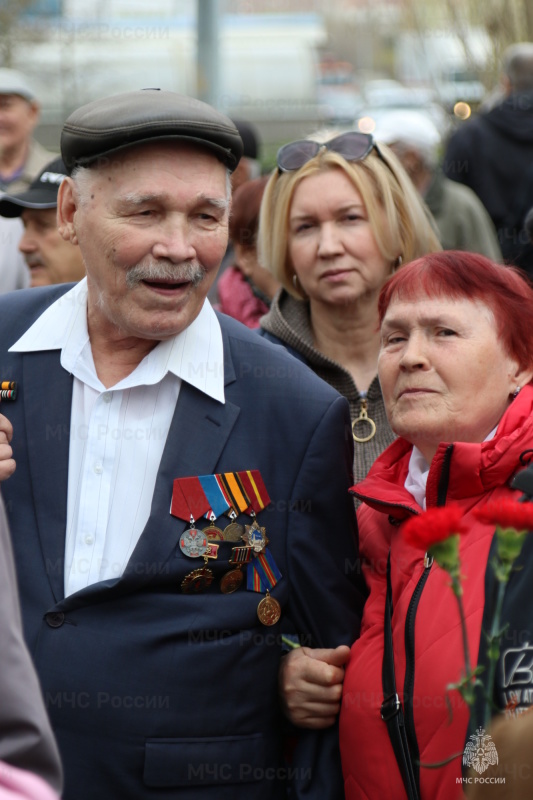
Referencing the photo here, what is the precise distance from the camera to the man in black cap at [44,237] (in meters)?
4.62

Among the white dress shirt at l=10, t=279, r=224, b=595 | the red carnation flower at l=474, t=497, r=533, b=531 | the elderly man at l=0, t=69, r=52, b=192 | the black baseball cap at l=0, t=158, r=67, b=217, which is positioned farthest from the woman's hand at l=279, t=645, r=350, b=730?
the elderly man at l=0, t=69, r=52, b=192

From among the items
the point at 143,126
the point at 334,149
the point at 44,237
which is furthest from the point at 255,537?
the point at 44,237

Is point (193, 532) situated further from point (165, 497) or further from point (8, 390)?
point (8, 390)

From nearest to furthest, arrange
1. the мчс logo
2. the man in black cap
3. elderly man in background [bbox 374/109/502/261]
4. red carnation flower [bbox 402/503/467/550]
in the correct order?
red carnation flower [bbox 402/503/467/550]
the мчс logo
the man in black cap
elderly man in background [bbox 374/109/502/261]

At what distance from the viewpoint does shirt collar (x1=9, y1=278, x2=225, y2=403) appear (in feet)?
9.76

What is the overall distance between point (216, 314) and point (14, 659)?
5.67 ft

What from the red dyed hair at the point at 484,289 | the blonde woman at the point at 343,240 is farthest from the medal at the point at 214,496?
the blonde woman at the point at 343,240

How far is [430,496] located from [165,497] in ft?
2.13

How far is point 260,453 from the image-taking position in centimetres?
298

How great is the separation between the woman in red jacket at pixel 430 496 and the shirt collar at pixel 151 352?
457 mm

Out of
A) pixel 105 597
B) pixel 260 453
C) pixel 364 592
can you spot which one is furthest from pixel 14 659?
pixel 364 592

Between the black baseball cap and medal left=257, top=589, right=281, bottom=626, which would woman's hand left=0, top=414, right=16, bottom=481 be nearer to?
medal left=257, top=589, right=281, bottom=626

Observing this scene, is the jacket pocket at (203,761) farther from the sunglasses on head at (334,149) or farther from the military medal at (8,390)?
the sunglasses on head at (334,149)

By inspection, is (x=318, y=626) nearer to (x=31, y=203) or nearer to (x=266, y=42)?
(x=31, y=203)
